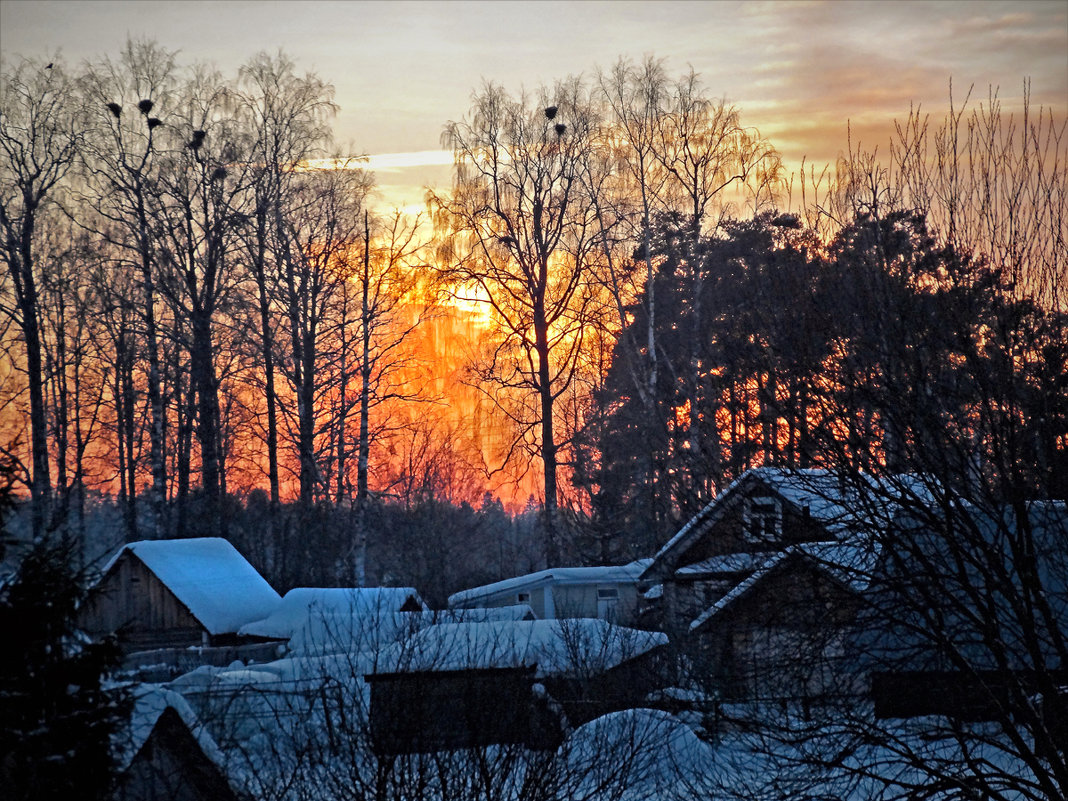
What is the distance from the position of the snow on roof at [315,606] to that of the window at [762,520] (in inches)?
509

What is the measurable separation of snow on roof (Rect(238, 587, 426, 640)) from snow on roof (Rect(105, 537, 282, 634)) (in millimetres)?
533

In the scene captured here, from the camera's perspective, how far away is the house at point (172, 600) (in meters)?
22.3

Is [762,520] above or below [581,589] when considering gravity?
above

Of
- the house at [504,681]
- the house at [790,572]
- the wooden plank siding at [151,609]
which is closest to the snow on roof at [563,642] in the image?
the house at [504,681]

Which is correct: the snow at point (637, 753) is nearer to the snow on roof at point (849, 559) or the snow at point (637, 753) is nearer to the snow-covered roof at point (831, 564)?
the snow-covered roof at point (831, 564)

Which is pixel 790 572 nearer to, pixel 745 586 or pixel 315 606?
pixel 745 586

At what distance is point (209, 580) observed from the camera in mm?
23141

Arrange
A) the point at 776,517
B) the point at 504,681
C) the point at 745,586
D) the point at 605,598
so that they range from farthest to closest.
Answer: the point at 605,598 < the point at 504,681 < the point at 776,517 < the point at 745,586

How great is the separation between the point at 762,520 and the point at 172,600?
53.5ft

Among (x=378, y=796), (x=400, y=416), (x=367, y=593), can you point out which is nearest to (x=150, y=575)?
(x=367, y=593)

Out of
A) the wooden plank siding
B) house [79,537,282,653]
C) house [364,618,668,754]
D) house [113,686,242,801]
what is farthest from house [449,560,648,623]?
house [113,686,242,801]

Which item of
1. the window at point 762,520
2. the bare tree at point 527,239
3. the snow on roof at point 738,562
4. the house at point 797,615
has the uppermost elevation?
the bare tree at point 527,239

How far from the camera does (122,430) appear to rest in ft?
114

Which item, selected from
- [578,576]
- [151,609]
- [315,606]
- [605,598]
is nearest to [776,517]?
[315,606]
